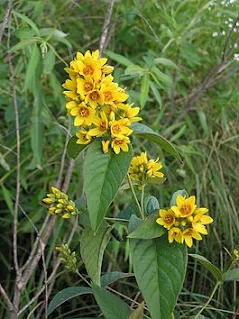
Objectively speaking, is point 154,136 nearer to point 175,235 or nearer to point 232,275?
point 175,235

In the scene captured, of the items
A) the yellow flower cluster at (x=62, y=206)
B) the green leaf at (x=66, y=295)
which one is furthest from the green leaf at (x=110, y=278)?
the yellow flower cluster at (x=62, y=206)

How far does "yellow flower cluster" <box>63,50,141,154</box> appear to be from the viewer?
732mm

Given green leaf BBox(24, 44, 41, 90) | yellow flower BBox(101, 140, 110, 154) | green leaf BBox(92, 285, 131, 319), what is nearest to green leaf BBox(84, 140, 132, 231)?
yellow flower BBox(101, 140, 110, 154)

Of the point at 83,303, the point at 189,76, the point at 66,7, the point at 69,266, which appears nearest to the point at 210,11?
the point at 189,76

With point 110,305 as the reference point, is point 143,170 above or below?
above

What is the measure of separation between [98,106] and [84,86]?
31mm

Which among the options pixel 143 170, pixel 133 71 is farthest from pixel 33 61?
pixel 143 170

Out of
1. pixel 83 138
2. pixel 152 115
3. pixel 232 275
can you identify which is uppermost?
pixel 83 138

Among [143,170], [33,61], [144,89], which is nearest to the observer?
[143,170]

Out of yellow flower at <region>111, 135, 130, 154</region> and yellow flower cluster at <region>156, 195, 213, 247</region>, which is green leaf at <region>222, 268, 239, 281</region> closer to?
yellow flower cluster at <region>156, 195, 213, 247</region>

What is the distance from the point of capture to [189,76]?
1895mm

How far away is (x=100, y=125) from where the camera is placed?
0.74 metres

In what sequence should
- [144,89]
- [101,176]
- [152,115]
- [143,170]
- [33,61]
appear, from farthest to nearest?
[152,115] → [144,89] → [33,61] → [143,170] → [101,176]

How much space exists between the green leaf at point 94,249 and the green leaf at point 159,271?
63mm
